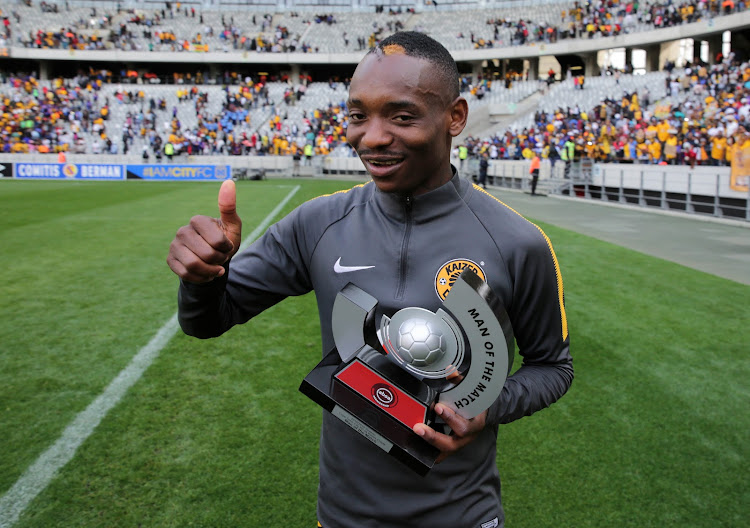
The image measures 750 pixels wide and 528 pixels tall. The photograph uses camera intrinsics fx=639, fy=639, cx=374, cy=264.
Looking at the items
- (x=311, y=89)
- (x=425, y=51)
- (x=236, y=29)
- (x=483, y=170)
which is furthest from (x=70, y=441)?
(x=236, y=29)

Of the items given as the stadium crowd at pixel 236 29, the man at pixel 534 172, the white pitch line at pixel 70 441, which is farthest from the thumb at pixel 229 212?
the stadium crowd at pixel 236 29

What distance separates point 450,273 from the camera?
1549 millimetres

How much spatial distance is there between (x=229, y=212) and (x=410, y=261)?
1.48 feet

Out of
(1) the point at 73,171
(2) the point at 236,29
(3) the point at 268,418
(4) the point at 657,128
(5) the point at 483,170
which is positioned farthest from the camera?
(2) the point at 236,29

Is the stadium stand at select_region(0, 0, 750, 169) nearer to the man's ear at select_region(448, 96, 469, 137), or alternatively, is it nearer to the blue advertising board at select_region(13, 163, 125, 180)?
the blue advertising board at select_region(13, 163, 125, 180)

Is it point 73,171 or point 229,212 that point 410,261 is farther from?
point 73,171

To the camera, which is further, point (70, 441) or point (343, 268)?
point (70, 441)

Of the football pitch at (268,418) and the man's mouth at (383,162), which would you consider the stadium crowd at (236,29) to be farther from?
the man's mouth at (383,162)

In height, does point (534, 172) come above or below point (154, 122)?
below

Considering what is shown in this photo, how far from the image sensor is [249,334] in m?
5.98

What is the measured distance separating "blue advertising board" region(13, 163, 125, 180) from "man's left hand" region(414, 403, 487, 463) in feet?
107

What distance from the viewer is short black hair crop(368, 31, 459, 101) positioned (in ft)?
4.95

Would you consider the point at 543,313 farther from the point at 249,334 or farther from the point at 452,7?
the point at 452,7

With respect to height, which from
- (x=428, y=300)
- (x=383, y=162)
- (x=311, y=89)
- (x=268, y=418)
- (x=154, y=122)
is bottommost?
(x=268, y=418)
